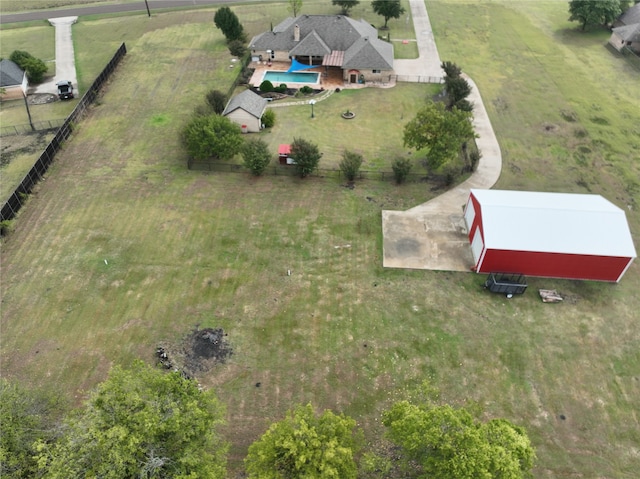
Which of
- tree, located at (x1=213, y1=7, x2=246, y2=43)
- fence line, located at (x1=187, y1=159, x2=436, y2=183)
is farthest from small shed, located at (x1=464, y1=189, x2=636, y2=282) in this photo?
tree, located at (x1=213, y1=7, x2=246, y2=43)

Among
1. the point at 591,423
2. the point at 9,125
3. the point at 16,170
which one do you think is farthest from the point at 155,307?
the point at 9,125

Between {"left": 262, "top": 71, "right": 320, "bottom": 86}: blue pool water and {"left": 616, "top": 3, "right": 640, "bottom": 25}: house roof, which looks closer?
{"left": 262, "top": 71, "right": 320, "bottom": 86}: blue pool water

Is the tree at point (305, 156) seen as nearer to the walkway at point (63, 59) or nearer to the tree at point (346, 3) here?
the walkway at point (63, 59)

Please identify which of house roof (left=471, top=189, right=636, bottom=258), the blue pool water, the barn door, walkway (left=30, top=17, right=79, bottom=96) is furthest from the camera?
the blue pool water

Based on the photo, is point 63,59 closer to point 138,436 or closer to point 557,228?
point 138,436

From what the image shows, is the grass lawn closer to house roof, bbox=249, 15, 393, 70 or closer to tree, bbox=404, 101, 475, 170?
tree, bbox=404, 101, 475, 170

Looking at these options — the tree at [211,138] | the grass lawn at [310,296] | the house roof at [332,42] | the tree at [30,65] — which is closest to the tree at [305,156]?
the grass lawn at [310,296]

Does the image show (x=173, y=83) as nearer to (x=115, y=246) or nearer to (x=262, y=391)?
Answer: (x=115, y=246)
